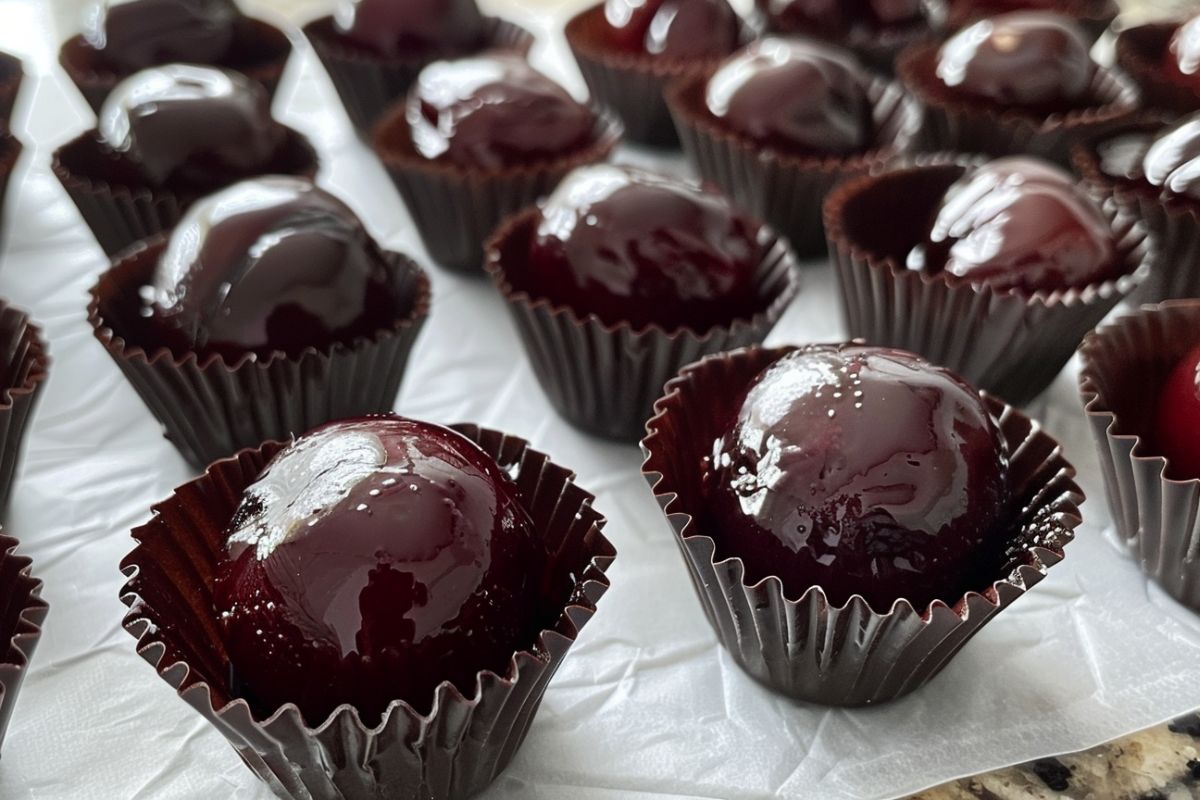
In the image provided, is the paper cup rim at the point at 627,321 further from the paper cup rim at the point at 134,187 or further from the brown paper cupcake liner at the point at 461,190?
the paper cup rim at the point at 134,187

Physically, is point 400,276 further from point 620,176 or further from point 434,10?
point 434,10

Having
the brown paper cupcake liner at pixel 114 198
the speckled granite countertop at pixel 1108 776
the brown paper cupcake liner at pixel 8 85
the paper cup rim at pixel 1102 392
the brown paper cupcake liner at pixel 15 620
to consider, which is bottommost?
the speckled granite countertop at pixel 1108 776

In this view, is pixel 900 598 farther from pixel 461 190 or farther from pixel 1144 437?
pixel 461 190

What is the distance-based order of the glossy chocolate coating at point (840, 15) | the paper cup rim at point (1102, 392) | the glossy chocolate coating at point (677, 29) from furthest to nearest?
1. the glossy chocolate coating at point (840, 15)
2. the glossy chocolate coating at point (677, 29)
3. the paper cup rim at point (1102, 392)

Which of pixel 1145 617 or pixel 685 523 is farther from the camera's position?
pixel 1145 617

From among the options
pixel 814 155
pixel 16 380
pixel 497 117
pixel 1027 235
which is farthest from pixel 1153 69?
pixel 16 380

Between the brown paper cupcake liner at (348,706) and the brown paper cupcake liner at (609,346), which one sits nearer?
the brown paper cupcake liner at (348,706)

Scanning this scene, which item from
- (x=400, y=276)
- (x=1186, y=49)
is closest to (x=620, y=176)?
(x=400, y=276)

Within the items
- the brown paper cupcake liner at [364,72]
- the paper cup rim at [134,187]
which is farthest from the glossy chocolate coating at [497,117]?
the brown paper cupcake liner at [364,72]
